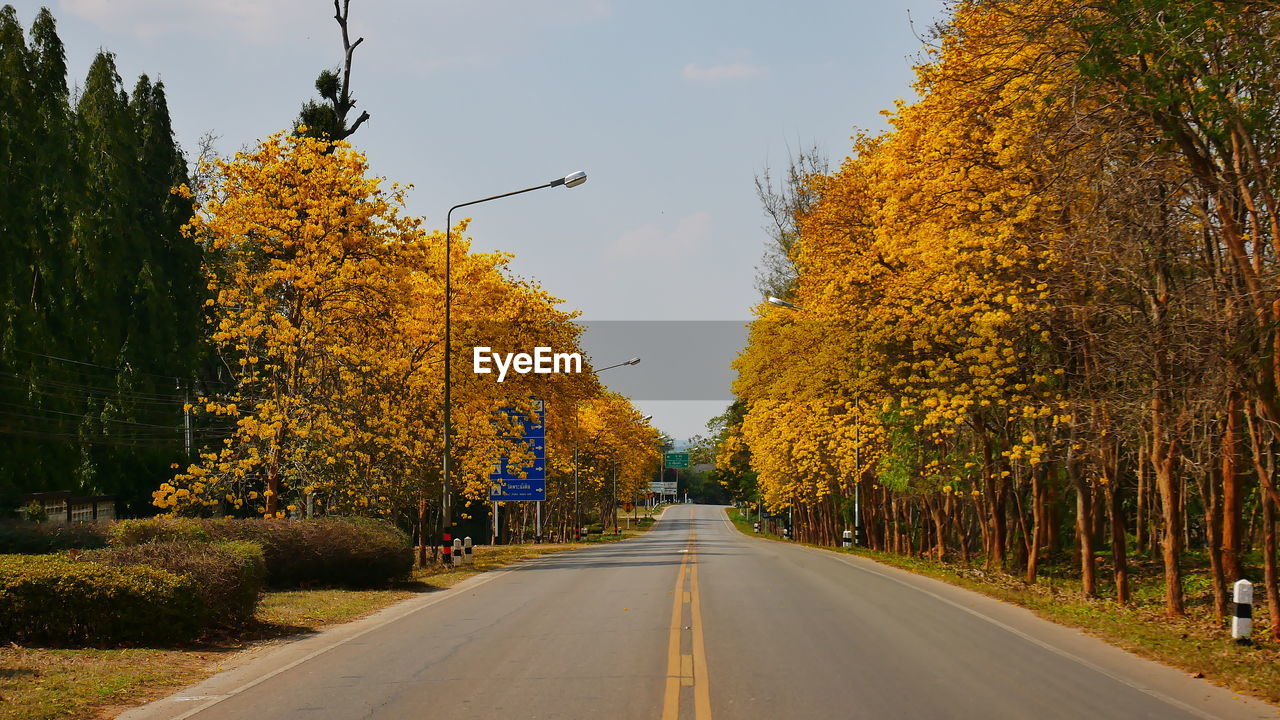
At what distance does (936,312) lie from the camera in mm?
23141

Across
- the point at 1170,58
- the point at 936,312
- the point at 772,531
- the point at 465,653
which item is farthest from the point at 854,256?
the point at 772,531

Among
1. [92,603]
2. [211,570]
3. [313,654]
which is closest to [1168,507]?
[313,654]

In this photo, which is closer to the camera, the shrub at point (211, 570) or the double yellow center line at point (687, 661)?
the double yellow center line at point (687, 661)

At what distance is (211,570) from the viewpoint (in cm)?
1350

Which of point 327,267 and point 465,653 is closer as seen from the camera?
point 465,653

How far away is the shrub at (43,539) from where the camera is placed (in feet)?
53.9

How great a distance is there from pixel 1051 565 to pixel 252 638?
85.9 feet

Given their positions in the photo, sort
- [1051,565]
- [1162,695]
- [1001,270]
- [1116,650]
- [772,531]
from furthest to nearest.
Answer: [772,531], [1051,565], [1001,270], [1116,650], [1162,695]

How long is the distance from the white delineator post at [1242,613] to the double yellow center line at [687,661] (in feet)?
21.5

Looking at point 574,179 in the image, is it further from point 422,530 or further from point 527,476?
point 527,476

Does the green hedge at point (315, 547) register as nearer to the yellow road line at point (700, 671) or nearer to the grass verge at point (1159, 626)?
the yellow road line at point (700, 671)

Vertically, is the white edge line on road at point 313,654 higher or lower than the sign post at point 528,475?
lower

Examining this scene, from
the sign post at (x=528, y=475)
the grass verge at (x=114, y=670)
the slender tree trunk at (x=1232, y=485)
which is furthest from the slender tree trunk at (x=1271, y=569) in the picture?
the sign post at (x=528, y=475)

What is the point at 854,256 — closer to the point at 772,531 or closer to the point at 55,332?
the point at 55,332
